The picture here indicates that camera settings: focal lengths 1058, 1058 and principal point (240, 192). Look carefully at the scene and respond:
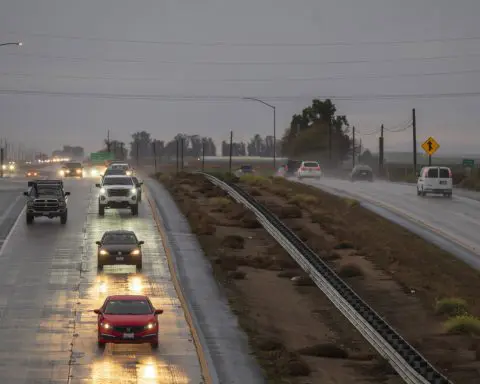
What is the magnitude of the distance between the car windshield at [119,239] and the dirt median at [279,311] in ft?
14.4

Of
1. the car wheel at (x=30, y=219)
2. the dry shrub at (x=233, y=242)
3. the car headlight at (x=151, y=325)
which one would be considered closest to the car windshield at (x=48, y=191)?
the car wheel at (x=30, y=219)

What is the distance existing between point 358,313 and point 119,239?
1388 cm

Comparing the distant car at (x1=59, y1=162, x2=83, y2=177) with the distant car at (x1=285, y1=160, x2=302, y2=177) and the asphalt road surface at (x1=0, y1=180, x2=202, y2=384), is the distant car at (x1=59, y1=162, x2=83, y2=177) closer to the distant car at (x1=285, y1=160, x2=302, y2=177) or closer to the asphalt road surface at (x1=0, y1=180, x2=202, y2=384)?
the distant car at (x1=285, y1=160, x2=302, y2=177)

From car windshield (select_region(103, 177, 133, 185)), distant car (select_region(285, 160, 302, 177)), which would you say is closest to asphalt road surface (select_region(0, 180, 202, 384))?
car windshield (select_region(103, 177, 133, 185))

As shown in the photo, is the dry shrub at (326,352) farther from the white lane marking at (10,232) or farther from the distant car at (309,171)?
the distant car at (309,171)

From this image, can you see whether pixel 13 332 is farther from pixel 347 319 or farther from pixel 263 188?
pixel 263 188

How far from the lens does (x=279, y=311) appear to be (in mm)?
43156

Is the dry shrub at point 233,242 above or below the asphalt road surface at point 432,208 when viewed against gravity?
below

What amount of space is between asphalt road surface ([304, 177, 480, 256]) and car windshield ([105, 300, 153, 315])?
24645 millimetres

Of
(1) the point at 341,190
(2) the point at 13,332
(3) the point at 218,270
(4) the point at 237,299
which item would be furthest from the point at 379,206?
(2) the point at 13,332

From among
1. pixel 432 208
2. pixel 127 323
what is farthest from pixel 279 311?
pixel 432 208

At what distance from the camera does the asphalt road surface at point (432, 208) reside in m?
59.2

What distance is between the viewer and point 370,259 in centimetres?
5631

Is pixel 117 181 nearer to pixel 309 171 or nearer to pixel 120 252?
pixel 120 252
